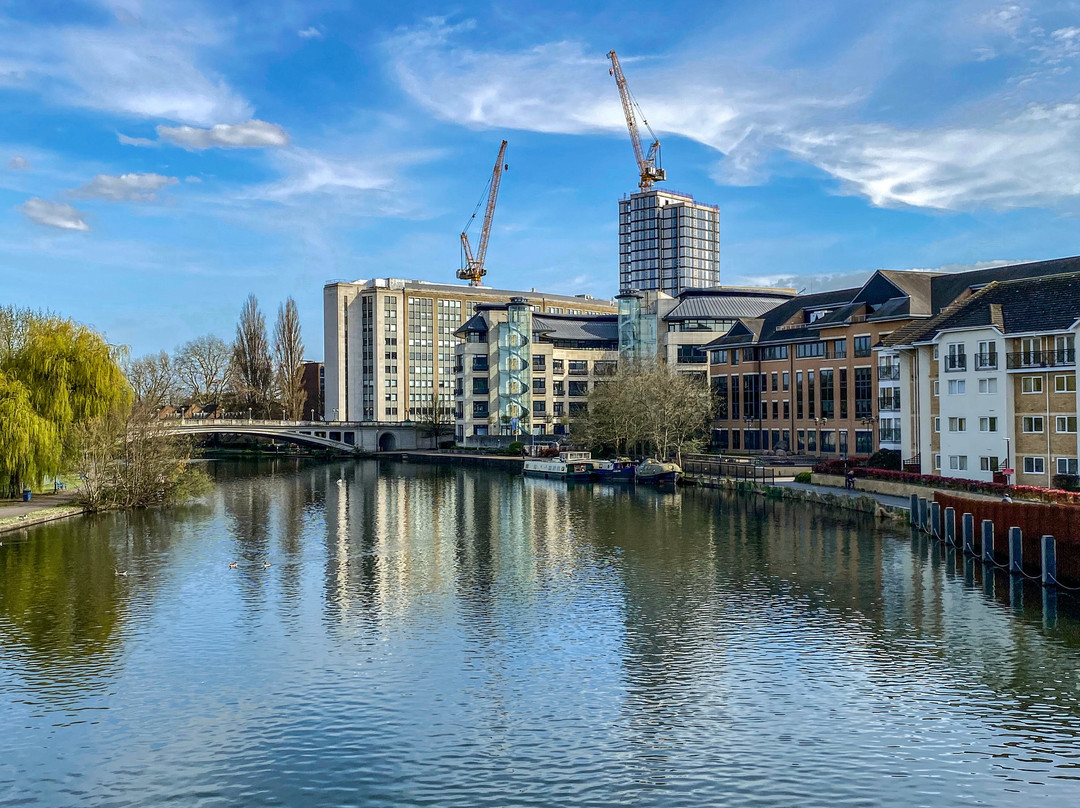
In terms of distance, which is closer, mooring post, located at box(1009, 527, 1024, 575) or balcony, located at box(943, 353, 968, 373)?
mooring post, located at box(1009, 527, 1024, 575)

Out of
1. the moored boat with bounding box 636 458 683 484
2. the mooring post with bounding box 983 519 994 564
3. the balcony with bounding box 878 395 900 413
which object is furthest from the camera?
the moored boat with bounding box 636 458 683 484

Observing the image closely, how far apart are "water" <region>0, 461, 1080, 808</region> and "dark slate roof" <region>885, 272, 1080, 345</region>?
16.1 metres

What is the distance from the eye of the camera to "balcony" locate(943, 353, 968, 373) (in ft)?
184

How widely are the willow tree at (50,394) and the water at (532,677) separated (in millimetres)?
10700

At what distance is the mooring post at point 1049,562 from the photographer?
115 feet

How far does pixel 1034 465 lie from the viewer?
52.4 metres

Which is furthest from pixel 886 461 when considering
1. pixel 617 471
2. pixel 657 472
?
pixel 617 471

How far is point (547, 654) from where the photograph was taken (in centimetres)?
2738

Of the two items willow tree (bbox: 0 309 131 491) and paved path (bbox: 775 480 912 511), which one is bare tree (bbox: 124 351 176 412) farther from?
paved path (bbox: 775 480 912 511)

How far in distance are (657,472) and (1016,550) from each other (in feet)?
147

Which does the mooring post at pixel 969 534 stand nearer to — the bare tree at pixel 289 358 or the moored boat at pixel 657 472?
the moored boat at pixel 657 472

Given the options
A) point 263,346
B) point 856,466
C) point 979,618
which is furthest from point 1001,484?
point 263,346

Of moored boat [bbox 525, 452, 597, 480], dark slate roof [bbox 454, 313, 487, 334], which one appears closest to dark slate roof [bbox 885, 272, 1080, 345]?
moored boat [bbox 525, 452, 597, 480]

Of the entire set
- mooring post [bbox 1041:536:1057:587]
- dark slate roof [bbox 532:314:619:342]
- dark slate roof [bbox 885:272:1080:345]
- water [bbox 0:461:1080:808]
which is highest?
dark slate roof [bbox 532:314:619:342]
